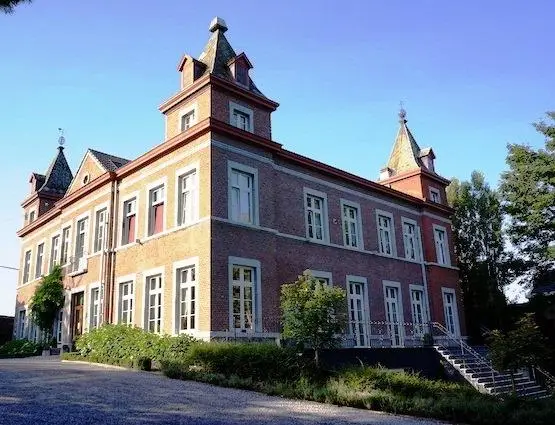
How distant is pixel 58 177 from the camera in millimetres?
32312

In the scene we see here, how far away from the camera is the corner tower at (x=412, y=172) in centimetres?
2819

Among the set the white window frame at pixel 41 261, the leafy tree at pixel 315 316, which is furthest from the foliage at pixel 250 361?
the white window frame at pixel 41 261

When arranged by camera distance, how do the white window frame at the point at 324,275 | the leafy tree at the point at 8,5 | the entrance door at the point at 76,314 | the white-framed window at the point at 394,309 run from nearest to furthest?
1. the leafy tree at the point at 8,5
2. the white window frame at the point at 324,275
3. the white-framed window at the point at 394,309
4. the entrance door at the point at 76,314

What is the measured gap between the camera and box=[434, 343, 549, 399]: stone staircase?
1816 centimetres

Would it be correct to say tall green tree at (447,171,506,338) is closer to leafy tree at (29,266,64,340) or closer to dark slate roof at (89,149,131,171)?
dark slate roof at (89,149,131,171)

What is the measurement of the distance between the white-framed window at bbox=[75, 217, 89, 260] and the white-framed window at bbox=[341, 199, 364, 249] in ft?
38.0

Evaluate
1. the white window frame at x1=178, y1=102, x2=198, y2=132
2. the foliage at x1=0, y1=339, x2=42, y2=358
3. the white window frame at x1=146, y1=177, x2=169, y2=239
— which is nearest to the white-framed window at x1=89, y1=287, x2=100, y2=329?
the white window frame at x1=146, y1=177, x2=169, y2=239

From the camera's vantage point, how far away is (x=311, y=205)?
2095 cm

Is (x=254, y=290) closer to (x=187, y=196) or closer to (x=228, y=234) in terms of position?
(x=228, y=234)

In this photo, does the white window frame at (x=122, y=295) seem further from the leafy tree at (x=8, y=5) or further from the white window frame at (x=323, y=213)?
the leafy tree at (x=8, y=5)

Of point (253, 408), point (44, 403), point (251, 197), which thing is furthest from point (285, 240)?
point (44, 403)

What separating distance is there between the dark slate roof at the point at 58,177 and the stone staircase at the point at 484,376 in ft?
78.3

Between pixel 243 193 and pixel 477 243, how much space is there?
21238 mm

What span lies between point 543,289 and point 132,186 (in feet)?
73.4
